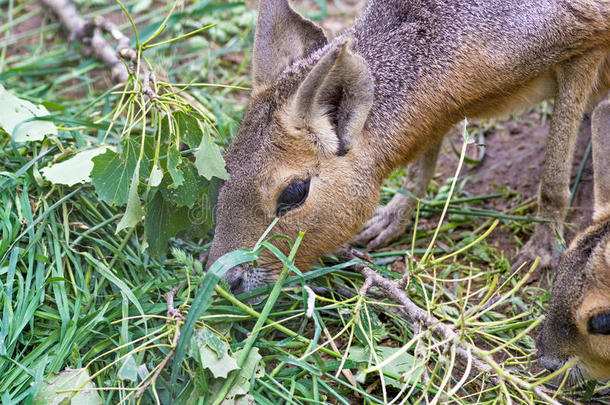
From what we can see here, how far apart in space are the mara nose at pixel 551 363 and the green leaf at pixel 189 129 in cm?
225

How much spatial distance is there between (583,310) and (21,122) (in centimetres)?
331

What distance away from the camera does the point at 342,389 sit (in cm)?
344

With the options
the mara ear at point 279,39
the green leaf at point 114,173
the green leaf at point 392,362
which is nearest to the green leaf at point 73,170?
the green leaf at point 114,173

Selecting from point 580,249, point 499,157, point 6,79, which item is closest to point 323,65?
point 580,249

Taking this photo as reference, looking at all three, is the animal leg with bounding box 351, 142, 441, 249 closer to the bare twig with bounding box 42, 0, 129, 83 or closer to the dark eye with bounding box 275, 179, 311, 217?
the dark eye with bounding box 275, 179, 311, 217

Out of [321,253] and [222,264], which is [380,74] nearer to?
[321,253]

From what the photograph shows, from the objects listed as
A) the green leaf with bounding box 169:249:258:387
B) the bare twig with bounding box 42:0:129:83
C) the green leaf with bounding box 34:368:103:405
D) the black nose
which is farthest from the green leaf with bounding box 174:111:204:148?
A: the bare twig with bounding box 42:0:129:83

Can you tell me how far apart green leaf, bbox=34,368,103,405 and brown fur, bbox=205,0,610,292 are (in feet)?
3.12

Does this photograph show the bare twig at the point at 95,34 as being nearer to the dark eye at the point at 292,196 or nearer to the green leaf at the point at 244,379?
the dark eye at the point at 292,196

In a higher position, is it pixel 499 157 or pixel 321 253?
pixel 321 253

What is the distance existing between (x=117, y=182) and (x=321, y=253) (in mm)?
1224

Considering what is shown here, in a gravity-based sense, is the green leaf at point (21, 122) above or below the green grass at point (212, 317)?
above

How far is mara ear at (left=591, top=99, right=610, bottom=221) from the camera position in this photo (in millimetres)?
3812

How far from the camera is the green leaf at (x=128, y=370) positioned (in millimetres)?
3062
